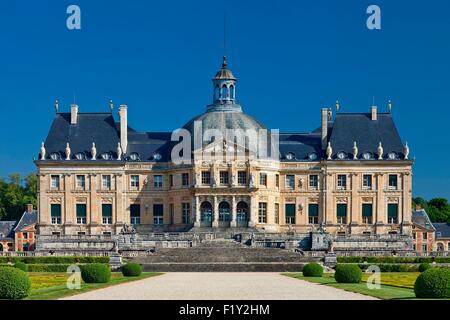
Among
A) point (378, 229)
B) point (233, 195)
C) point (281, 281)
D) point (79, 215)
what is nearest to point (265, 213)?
point (233, 195)

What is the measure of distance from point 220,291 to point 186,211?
43.7m

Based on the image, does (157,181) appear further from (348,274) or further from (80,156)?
(348,274)

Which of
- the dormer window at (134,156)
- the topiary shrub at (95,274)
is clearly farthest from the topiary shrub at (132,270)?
the dormer window at (134,156)

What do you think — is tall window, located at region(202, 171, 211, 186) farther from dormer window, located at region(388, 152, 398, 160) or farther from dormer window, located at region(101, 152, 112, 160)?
dormer window, located at region(388, 152, 398, 160)

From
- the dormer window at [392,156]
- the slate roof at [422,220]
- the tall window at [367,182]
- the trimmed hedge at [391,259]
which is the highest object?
the dormer window at [392,156]

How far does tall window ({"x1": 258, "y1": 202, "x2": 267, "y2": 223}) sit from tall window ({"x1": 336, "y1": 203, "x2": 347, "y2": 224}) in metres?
6.12

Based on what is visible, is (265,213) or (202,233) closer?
(202,233)

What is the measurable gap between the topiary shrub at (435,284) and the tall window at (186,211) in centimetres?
4872

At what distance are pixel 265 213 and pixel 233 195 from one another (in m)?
3.53

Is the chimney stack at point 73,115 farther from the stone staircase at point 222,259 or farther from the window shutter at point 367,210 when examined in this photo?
the window shutter at point 367,210

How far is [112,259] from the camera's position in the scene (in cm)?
6297

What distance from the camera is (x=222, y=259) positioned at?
215ft

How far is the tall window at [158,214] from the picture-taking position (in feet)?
272
